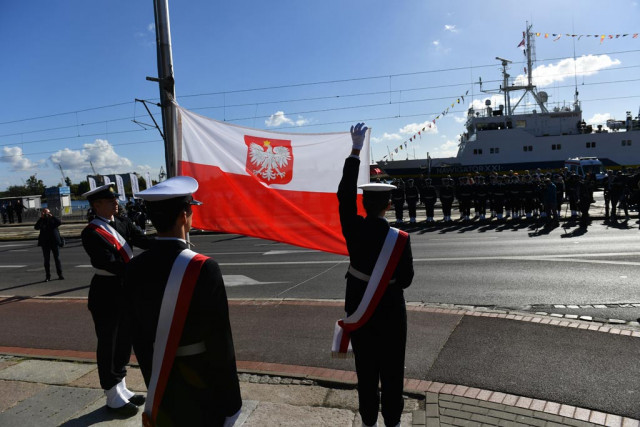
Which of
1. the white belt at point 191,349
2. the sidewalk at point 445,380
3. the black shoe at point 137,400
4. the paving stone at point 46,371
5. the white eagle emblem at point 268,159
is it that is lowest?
the sidewalk at point 445,380

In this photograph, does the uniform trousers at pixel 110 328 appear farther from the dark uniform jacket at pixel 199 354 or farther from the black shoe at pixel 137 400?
the dark uniform jacket at pixel 199 354

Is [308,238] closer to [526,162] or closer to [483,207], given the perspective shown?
[483,207]

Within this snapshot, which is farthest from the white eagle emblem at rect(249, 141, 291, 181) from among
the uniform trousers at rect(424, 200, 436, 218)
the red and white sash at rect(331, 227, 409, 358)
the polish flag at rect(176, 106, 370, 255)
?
the uniform trousers at rect(424, 200, 436, 218)

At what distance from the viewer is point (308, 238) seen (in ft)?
14.0

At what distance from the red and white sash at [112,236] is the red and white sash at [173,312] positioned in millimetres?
2421

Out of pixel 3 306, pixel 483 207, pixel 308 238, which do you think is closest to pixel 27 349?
pixel 3 306

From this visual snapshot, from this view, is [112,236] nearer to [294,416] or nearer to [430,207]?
[294,416]

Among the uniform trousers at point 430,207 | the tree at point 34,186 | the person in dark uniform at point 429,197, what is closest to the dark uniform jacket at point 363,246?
the person in dark uniform at point 429,197

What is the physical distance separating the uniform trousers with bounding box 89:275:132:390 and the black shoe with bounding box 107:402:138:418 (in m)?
0.21

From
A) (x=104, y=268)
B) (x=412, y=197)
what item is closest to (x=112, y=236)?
(x=104, y=268)

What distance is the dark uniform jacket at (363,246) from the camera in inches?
123

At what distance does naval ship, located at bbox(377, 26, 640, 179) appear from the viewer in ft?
129

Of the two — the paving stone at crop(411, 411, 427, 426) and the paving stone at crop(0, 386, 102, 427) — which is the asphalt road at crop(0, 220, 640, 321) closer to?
the paving stone at crop(411, 411, 427, 426)

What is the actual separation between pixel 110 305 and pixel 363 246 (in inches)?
99.6
